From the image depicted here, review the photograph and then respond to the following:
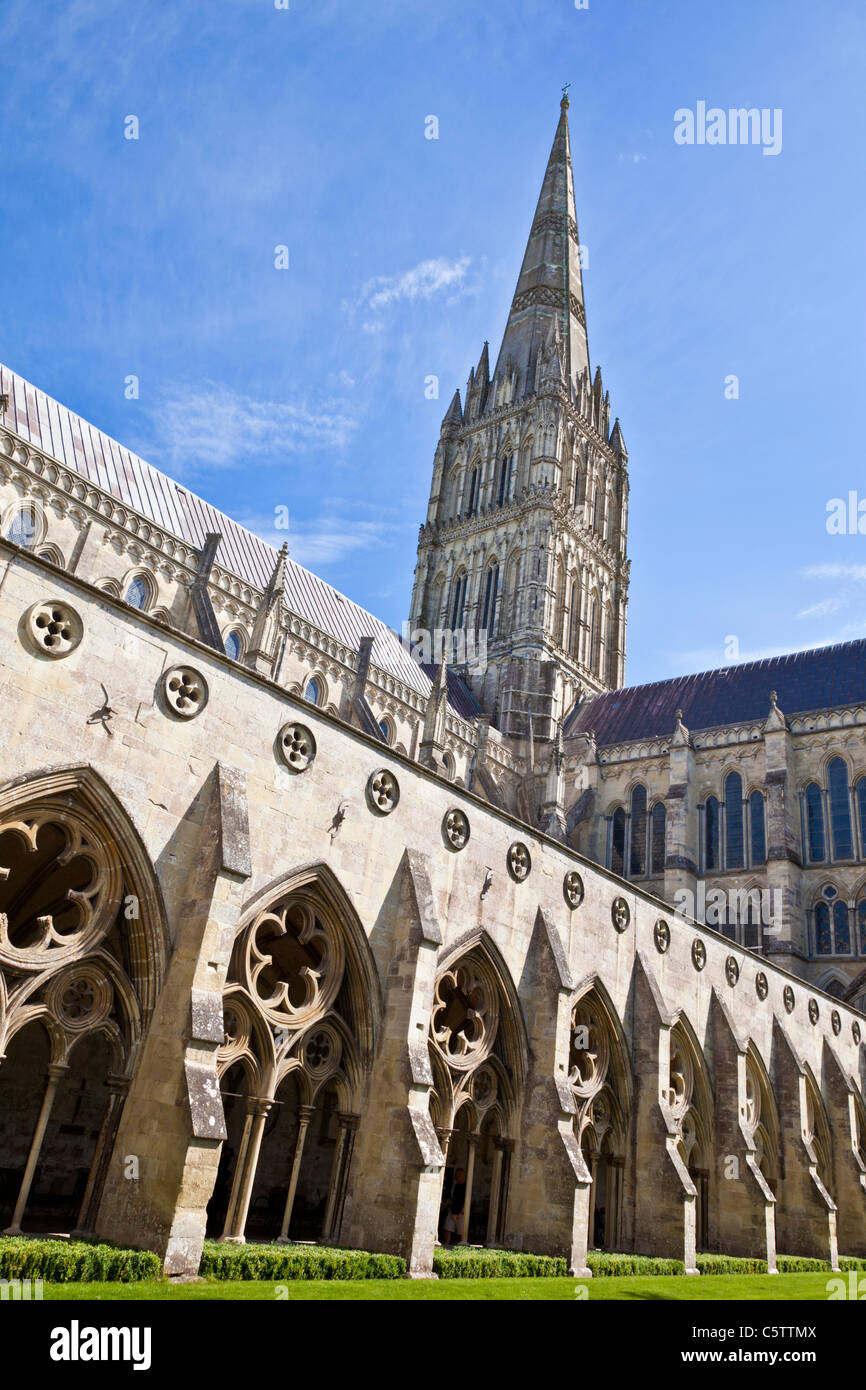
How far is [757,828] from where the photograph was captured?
123 feet

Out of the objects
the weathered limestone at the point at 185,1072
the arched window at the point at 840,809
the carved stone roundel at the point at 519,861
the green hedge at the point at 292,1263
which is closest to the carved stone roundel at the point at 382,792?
the weathered limestone at the point at 185,1072

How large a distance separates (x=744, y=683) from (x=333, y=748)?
3431 centimetres

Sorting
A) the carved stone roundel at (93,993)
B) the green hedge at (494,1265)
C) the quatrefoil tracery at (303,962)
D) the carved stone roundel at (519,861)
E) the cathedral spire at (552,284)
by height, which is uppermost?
the cathedral spire at (552,284)

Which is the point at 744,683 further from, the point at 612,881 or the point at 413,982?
the point at 413,982

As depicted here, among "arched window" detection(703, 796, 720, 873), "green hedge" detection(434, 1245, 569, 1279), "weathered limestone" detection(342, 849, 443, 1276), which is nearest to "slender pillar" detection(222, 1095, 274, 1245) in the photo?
"weathered limestone" detection(342, 849, 443, 1276)

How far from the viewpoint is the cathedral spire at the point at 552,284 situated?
192ft

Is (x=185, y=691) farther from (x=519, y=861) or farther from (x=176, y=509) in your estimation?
(x=176, y=509)

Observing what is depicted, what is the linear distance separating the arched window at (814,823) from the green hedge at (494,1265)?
Result: 82.9ft

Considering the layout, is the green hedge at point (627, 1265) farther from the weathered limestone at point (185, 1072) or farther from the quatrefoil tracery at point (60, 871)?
the quatrefoil tracery at point (60, 871)

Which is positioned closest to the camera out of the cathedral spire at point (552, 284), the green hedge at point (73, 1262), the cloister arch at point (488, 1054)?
the green hedge at point (73, 1262)

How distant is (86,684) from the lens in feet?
34.1

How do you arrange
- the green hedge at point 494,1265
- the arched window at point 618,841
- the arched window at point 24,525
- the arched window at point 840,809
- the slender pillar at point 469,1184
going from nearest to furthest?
the green hedge at point 494,1265
the slender pillar at point 469,1184
the arched window at point 24,525
the arched window at point 840,809
the arched window at point 618,841
